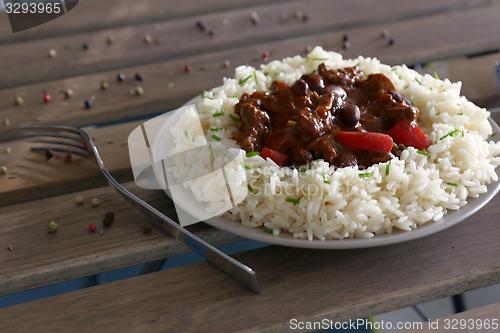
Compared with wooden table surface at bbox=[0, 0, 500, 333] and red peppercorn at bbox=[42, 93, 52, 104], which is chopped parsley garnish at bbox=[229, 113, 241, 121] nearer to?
wooden table surface at bbox=[0, 0, 500, 333]

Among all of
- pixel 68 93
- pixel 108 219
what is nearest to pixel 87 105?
pixel 68 93

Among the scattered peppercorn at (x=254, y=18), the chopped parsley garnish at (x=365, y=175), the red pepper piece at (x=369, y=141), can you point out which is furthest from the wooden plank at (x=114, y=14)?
the chopped parsley garnish at (x=365, y=175)

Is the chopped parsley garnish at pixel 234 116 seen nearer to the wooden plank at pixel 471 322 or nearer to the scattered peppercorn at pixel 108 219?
the scattered peppercorn at pixel 108 219

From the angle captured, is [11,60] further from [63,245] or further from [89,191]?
[63,245]

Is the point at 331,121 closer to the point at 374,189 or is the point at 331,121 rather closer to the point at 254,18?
the point at 374,189

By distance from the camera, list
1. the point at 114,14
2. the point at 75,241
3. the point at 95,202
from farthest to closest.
Result: the point at 114,14 < the point at 95,202 < the point at 75,241

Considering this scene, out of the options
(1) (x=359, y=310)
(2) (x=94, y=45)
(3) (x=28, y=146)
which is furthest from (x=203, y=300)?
(2) (x=94, y=45)
